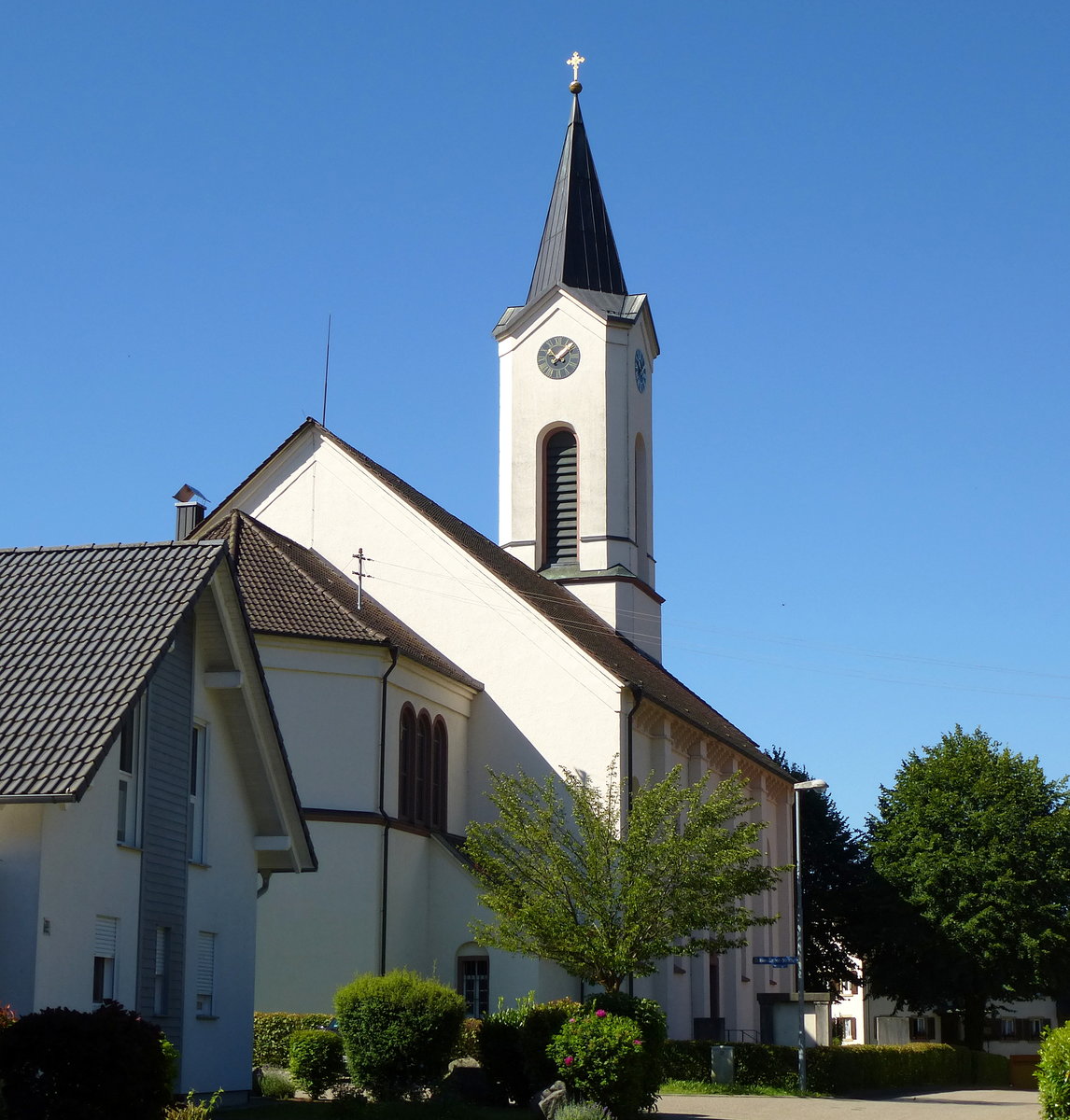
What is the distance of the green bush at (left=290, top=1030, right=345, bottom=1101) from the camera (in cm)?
2180

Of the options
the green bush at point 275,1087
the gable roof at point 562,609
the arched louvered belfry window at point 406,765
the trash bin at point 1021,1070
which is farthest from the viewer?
the trash bin at point 1021,1070

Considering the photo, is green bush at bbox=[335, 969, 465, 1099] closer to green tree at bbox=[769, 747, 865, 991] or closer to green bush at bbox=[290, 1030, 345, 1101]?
green bush at bbox=[290, 1030, 345, 1101]

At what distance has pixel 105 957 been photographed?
55.9 ft

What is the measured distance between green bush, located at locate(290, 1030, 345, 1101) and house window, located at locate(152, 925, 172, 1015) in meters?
3.96

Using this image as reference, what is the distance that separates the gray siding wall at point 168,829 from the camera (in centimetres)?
1794

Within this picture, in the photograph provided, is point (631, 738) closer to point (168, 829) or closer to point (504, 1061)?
point (504, 1061)

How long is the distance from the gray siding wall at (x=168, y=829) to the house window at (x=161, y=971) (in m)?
0.02

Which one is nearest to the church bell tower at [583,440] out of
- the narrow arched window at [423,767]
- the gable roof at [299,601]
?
the gable roof at [299,601]

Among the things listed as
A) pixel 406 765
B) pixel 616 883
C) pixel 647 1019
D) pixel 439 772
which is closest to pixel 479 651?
pixel 439 772

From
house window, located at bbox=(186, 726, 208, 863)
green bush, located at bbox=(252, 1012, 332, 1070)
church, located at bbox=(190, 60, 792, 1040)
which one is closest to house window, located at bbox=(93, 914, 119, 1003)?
house window, located at bbox=(186, 726, 208, 863)

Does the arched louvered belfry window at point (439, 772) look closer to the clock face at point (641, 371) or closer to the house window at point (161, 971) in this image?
the house window at point (161, 971)

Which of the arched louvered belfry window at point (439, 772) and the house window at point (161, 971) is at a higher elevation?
the arched louvered belfry window at point (439, 772)

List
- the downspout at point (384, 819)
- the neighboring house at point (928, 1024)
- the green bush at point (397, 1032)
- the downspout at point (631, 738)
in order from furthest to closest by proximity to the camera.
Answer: the neighboring house at point (928, 1024)
the downspout at point (631, 738)
the downspout at point (384, 819)
the green bush at point (397, 1032)

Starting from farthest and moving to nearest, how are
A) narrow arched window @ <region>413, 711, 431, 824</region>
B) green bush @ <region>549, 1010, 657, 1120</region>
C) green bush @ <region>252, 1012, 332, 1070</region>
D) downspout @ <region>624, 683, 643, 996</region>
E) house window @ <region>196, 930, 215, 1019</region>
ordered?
1. downspout @ <region>624, 683, 643, 996</region>
2. narrow arched window @ <region>413, 711, 431, 824</region>
3. green bush @ <region>252, 1012, 332, 1070</region>
4. green bush @ <region>549, 1010, 657, 1120</region>
5. house window @ <region>196, 930, 215, 1019</region>
